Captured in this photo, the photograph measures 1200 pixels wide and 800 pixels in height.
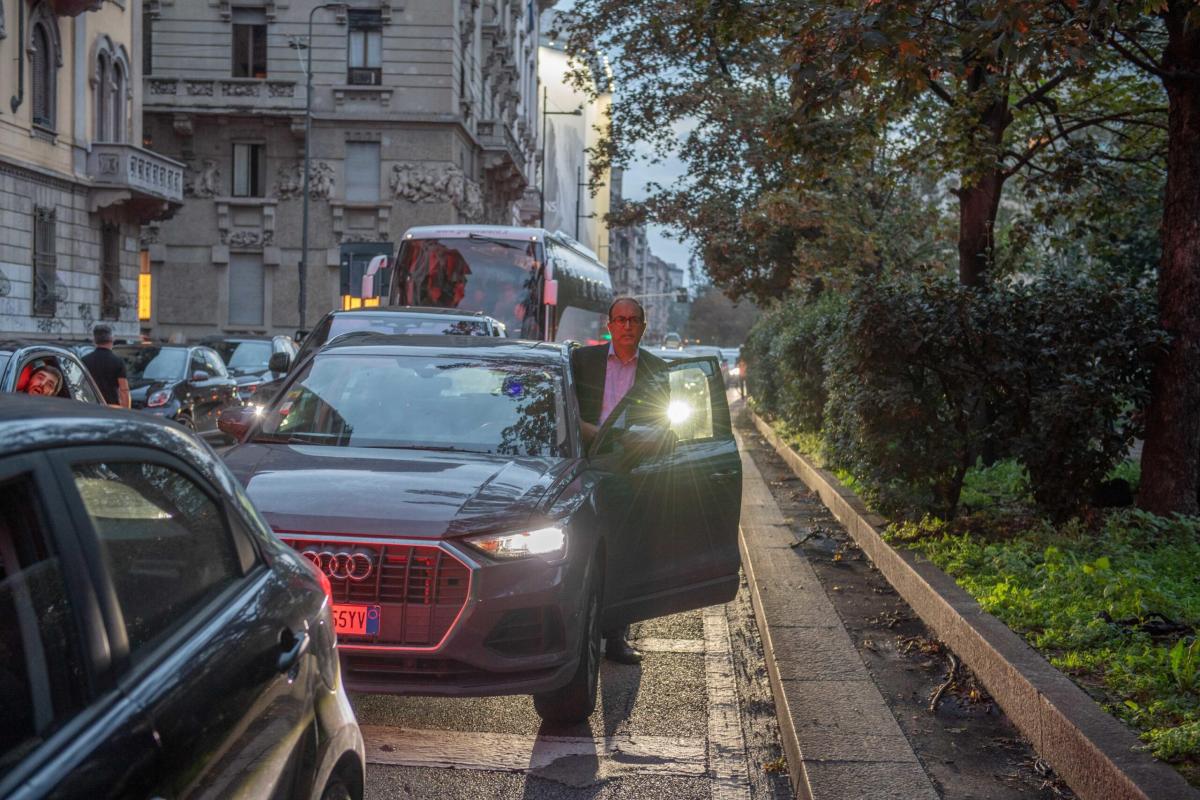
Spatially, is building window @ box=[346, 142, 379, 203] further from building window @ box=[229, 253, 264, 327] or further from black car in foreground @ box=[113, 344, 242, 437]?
black car in foreground @ box=[113, 344, 242, 437]

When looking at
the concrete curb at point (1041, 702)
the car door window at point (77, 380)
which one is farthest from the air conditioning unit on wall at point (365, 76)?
the concrete curb at point (1041, 702)

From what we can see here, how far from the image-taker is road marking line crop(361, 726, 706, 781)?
5.72 metres

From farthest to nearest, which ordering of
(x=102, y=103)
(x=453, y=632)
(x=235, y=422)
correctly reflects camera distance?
1. (x=102, y=103)
2. (x=235, y=422)
3. (x=453, y=632)

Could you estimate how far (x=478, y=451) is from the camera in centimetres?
677

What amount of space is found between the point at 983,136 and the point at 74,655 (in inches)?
467

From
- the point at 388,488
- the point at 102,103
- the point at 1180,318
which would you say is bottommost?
the point at 388,488

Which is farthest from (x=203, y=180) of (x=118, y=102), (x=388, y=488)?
(x=388, y=488)

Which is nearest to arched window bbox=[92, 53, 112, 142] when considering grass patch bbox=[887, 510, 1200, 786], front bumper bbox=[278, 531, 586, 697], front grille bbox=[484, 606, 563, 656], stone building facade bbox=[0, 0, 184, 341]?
stone building facade bbox=[0, 0, 184, 341]

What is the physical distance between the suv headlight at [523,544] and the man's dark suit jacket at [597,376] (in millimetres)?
1994

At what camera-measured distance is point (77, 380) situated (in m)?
9.55

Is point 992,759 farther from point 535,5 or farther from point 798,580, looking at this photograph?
point 535,5

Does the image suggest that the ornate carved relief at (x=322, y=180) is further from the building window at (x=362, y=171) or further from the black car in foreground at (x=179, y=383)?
the black car in foreground at (x=179, y=383)

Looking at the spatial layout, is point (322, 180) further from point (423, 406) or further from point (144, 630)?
point (144, 630)

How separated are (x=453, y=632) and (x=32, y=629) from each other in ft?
10.6
